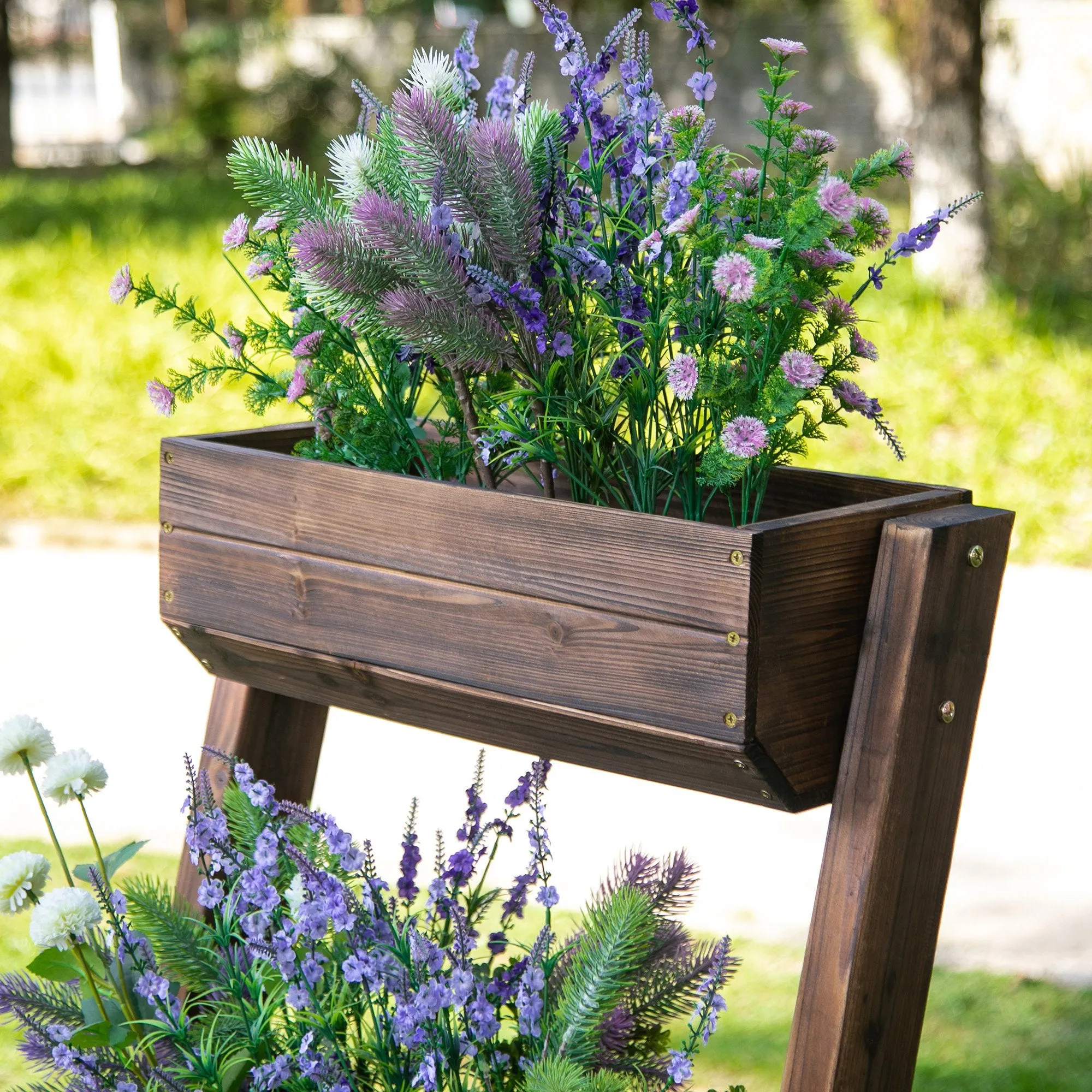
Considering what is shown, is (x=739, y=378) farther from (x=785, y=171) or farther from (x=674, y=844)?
(x=674, y=844)

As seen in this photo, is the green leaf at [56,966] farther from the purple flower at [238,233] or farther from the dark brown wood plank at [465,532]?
the purple flower at [238,233]

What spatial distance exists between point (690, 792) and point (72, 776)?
230 centimetres

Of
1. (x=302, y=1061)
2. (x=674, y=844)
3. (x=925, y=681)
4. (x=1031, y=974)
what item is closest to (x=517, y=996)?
(x=302, y=1061)

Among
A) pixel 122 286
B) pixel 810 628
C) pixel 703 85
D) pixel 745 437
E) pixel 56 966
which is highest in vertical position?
pixel 703 85

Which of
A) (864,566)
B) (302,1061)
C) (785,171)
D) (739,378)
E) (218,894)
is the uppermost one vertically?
(785,171)

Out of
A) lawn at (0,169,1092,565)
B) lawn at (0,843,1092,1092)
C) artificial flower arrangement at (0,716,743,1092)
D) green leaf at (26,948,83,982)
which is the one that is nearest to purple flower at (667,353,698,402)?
artificial flower arrangement at (0,716,743,1092)

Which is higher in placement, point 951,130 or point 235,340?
point 951,130

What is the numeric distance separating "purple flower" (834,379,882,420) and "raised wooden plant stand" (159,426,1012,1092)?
0.28 ft

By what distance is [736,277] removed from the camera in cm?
112

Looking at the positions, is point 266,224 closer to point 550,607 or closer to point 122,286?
point 122,286

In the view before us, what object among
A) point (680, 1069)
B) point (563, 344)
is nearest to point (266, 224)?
point (563, 344)

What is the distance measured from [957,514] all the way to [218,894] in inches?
30.0

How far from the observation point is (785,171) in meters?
1.26

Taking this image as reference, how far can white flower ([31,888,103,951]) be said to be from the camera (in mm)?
1287
